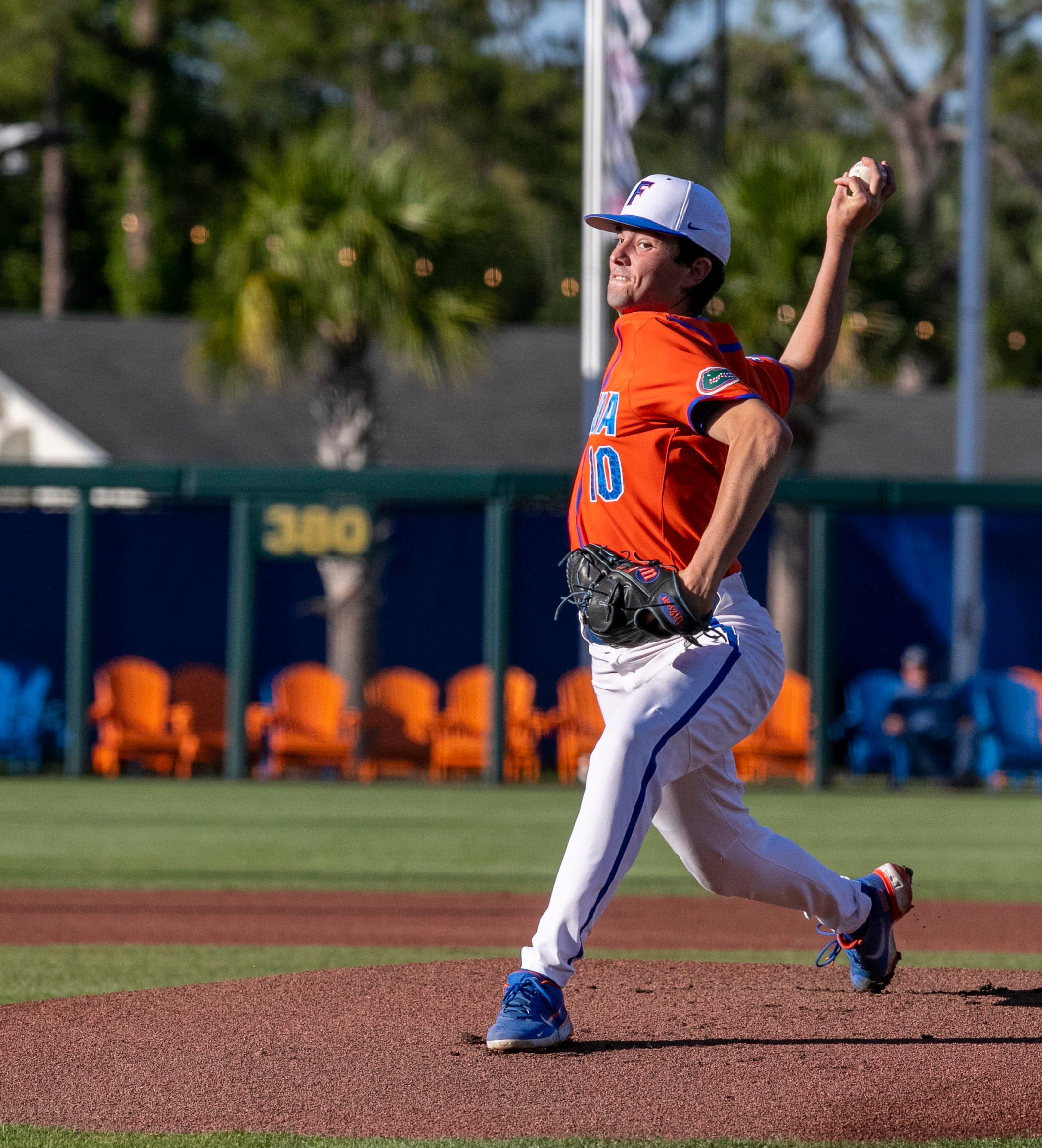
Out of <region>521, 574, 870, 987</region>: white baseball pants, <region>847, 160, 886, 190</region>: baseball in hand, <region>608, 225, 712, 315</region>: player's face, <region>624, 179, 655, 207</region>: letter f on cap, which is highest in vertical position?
<region>847, 160, 886, 190</region>: baseball in hand

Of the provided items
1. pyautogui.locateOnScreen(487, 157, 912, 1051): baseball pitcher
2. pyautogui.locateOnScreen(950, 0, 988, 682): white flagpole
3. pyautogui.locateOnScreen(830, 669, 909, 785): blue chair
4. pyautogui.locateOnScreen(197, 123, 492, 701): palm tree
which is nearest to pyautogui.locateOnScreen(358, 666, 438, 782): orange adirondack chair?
pyautogui.locateOnScreen(197, 123, 492, 701): palm tree

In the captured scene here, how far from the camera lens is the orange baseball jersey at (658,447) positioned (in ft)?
13.6

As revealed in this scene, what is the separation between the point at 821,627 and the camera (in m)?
15.1

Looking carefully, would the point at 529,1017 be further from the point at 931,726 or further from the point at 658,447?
the point at 931,726

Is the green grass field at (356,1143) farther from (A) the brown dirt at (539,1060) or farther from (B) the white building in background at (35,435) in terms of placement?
(B) the white building in background at (35,435)

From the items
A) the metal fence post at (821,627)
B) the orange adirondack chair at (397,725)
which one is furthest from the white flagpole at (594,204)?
the orange adirondack chair at (397,725)

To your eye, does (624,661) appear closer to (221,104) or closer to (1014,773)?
(1014,773)

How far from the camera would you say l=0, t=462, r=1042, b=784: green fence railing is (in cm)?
1495

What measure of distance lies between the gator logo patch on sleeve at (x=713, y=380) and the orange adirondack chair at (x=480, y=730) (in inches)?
449

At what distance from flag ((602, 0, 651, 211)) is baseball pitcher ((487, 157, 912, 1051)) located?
40.2 ft

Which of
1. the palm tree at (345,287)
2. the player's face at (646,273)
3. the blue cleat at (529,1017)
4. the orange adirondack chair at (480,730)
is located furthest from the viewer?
the palm tree at (345,287)

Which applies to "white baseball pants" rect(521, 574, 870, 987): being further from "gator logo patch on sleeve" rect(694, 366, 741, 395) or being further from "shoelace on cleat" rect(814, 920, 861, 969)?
"gator logo patch on sleeve" rect(694, 366, 741, 395)

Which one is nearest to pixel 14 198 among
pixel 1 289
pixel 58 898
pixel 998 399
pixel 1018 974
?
pixel 1 289

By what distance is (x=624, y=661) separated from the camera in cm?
432
